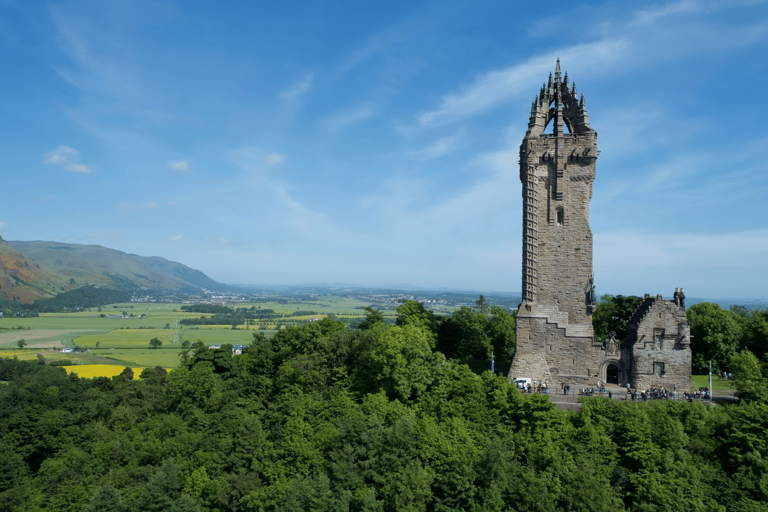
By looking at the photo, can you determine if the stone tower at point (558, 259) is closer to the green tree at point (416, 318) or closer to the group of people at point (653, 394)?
the group of people at point (653, 394)

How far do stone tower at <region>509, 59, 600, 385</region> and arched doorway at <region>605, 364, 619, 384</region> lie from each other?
1871 mm

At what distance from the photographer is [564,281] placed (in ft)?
131

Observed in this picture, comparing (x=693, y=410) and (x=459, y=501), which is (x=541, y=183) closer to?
(x=693, y=410)

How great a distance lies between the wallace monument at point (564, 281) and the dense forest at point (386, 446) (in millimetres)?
5676

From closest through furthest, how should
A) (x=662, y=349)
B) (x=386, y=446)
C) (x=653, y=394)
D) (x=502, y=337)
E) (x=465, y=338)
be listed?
(x=386, y=446) → (x=653, y=394) → (x=662, y=349) → (x=502, y=337) → (x=465, y=338)

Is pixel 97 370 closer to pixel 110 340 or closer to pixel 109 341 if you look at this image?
pixel 109 341

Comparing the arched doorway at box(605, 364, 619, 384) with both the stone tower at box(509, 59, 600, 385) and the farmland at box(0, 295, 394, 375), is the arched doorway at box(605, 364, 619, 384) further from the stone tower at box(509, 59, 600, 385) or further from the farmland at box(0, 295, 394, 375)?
the farmland at box(0, 295, 394, 375)

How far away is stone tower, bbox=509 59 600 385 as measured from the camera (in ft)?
129

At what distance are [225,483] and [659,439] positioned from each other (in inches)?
1191

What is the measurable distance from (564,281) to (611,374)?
880 cm

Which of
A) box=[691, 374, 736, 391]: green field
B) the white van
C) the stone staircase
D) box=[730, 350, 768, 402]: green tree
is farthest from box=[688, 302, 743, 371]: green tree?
the white van

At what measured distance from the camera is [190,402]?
49906 millimetres

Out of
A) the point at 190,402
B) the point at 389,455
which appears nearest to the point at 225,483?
the point at 389,455

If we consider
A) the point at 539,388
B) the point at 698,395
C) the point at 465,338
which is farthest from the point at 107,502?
the point at 698,395
